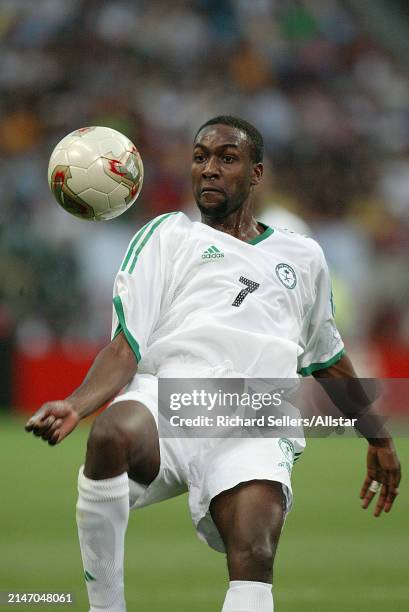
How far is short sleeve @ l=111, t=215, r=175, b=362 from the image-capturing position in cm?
420

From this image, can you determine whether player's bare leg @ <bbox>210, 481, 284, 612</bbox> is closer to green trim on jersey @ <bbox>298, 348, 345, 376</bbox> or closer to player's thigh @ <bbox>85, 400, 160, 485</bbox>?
player's thigh @ <bbox>85, 400, 160, 485</bbox>

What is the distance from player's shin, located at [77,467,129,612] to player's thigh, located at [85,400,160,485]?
0.07 meters

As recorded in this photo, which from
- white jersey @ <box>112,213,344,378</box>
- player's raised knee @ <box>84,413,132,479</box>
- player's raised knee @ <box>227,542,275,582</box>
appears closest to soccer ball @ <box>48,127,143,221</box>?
white jersey @ <box>112,213,344,378</box>

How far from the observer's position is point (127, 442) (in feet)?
12.9

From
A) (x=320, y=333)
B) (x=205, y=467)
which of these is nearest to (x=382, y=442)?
(x=320, y=333)

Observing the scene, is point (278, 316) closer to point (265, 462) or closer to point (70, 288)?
point (265, 462)

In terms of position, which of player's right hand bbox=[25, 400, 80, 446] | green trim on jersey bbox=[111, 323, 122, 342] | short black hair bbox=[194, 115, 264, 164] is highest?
short black hair bbox=[194, 115, 264, 164]

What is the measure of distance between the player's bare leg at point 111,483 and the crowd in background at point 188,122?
8643 mm

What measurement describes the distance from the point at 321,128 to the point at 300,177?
4.35ft

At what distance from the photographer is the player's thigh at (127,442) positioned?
388 centimetres

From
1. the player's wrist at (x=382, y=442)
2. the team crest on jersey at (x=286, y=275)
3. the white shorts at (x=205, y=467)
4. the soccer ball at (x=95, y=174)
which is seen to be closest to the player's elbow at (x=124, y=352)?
the white shorts at (x=205, y=467)

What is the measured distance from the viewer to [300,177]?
49.4 ft

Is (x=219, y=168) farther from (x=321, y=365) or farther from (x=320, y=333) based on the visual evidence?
(x=321, y=365)

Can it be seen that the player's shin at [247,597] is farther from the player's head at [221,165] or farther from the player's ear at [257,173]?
the player's ear at [257,173]
